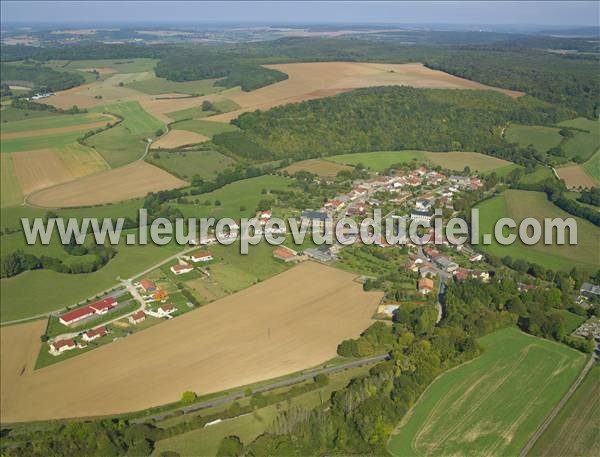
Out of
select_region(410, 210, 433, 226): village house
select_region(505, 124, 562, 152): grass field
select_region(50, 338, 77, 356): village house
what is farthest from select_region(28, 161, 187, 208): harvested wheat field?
select_region(505, 124, 562, 152): grass field

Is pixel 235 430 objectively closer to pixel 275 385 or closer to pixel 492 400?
pixel 275 385

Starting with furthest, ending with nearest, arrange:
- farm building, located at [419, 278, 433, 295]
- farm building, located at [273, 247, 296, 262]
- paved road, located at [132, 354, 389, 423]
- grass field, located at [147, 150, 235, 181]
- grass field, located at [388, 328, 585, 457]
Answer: grass field, located at [147, 150, 235, 181], farm building, located at [273, 247, 296, 262], farm building, located at [419, 278, 433, 295], paved road, located at [132, 354, 389, 423], grass field, located at [388, 328, 585, 457]

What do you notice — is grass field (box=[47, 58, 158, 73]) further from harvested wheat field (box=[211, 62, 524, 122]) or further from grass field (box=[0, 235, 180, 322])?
grass field (box=[0, 235, 180, 322])

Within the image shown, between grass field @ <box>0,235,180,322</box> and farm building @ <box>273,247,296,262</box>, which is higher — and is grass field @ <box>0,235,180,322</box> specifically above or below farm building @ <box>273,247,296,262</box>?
below

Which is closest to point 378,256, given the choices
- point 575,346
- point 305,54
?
point 575,346

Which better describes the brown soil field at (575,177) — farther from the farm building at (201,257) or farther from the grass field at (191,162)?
the farm building at (201,257)

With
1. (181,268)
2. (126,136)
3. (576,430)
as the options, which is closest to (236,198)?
(181,268)

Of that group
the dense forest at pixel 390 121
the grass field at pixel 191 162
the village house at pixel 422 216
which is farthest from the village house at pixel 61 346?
the dense forest at pixel 390 121

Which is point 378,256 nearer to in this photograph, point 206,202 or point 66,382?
point 206,202
